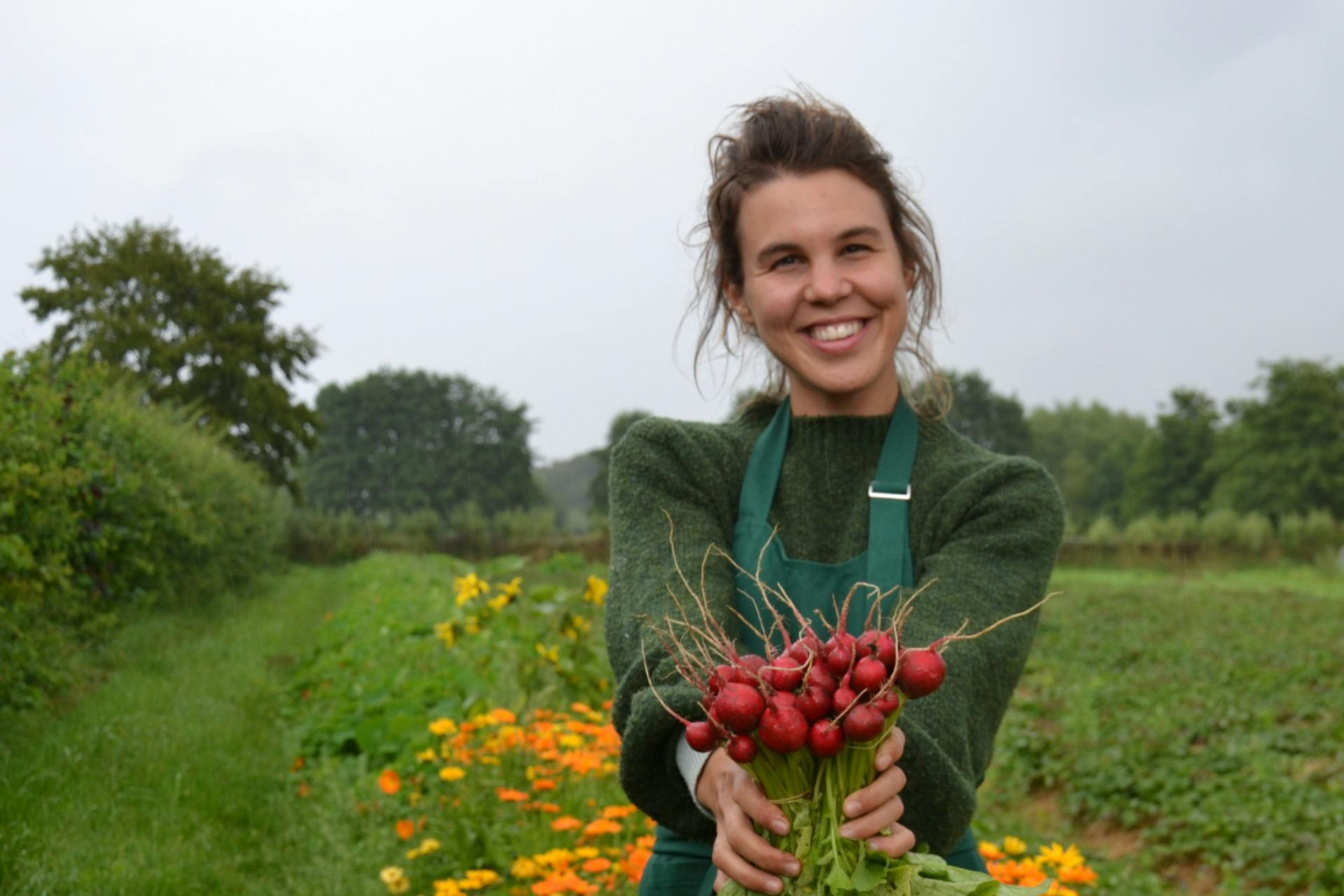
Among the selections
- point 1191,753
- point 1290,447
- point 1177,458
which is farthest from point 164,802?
point 1177,458

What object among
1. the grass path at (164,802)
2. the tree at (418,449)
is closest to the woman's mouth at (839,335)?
the grass path at (164,802)

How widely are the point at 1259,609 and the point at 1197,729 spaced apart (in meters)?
9.11

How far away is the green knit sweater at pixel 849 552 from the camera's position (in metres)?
1.59

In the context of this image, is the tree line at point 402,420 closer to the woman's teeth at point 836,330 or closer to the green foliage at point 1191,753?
the green foliage at point 1191,753

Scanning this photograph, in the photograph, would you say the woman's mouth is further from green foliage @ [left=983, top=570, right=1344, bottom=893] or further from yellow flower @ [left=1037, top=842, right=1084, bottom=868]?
green foliage @ [left=983, top=570, right=1344, bottom=893]

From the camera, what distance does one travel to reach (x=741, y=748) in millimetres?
1196

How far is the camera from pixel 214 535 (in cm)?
1441

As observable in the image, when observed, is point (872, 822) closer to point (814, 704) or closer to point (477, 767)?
point (814, 704)

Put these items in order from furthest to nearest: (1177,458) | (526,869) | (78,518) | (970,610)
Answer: (1177,458) < (78,518) < (526,869) < (970,610)

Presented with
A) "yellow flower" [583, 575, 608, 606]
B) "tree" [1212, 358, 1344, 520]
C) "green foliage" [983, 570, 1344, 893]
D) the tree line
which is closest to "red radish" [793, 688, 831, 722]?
"yellow flower" [583, 575, 608, 606]

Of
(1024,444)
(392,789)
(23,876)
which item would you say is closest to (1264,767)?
(392,789)

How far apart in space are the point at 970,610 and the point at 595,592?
3032 mm

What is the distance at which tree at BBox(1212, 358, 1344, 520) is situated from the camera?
42688mm

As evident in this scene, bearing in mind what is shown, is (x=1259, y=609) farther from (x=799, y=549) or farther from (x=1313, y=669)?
(x=799, y=549)
